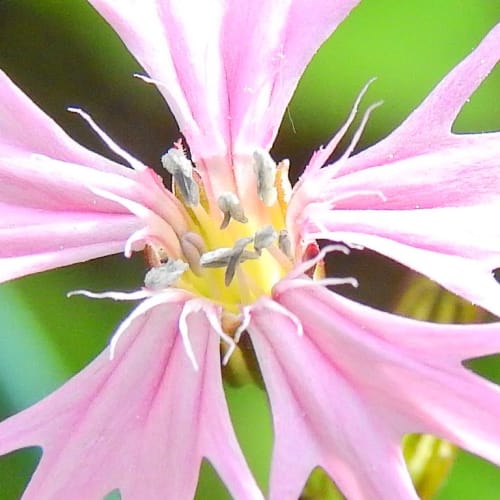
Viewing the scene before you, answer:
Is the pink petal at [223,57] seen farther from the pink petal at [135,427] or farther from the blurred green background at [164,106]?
the blurred green background at [164,106]

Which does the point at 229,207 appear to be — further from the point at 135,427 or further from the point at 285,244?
the point at 135,427

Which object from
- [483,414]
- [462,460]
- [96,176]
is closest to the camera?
[483,414]

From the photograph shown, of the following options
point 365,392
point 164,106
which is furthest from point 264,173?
point 164,106

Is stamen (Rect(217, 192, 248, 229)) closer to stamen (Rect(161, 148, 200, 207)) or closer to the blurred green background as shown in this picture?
stamen (Rect(161, 148, 200, 207))

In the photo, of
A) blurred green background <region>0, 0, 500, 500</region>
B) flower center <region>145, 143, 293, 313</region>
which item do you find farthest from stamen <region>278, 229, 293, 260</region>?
blurred green background <region>0, 0, 500, 500</region>

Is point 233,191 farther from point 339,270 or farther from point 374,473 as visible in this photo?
point 339,270

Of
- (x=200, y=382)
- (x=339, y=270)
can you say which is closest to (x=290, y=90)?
(x=200, y=382)
